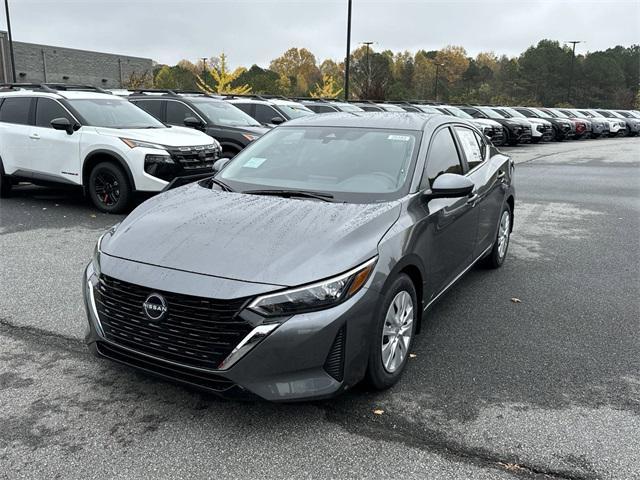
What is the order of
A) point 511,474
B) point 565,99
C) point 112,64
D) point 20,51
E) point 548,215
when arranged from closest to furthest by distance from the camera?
point 511,474 < point 548,215 < point 20,51 < point 112,64 < point 565,99

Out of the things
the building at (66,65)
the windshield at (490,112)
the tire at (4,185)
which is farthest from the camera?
the building at (66,65)

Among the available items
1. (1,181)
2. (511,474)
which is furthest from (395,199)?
(1,181)

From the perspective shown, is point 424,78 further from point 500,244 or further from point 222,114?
point 500,244

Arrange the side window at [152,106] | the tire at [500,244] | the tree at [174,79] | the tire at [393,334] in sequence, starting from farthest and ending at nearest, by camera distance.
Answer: the tree at [174,79]
the side window at [152,106]
the tire at [500,244]
the tire at [393,334]

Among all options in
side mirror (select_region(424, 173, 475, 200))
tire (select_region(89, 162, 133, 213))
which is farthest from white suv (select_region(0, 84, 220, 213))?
side mirror (select_region(424, 173, 475, 200))

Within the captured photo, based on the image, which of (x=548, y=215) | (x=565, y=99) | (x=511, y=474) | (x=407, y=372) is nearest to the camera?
(x=511, y=474)

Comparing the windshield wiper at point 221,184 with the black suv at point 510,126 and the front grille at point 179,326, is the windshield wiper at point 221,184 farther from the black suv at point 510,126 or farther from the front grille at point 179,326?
the black suv at point 510,126

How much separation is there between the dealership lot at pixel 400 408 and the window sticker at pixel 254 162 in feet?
5.65

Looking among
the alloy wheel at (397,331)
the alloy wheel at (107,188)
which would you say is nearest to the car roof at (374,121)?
the alloy wheel at (397,331)

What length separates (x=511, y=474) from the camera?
2768 mm

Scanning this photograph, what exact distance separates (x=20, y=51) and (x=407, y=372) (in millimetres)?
51336

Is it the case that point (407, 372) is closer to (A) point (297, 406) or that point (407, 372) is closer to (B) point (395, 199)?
(A) point (297, 406)

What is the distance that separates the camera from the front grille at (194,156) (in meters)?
8.59

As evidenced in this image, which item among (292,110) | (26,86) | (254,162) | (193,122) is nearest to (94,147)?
(193,122)
